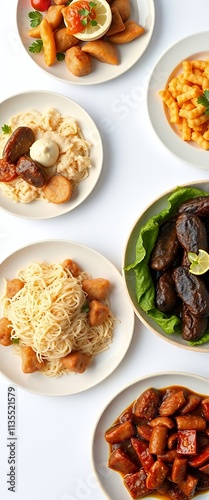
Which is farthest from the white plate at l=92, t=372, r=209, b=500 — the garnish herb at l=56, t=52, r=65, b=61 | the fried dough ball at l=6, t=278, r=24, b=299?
the garnish herb at l=56, t=52, r=65, b=61

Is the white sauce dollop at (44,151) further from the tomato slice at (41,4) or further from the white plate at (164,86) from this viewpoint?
the tomato slice at (41,4)

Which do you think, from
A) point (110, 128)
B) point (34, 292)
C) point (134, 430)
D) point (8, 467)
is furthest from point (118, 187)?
point (8, 467)

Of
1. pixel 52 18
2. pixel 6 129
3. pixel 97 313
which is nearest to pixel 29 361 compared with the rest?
pixel 97 313

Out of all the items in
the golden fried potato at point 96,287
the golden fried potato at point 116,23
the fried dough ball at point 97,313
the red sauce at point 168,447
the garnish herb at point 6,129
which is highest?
the golden fried potato at point 116,23

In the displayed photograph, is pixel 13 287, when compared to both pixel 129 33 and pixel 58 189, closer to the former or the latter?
pixel 58 189

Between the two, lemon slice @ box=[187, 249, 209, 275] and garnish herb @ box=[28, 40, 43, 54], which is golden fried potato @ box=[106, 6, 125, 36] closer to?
garnish herb @ box=[28, 40, 43, 54]

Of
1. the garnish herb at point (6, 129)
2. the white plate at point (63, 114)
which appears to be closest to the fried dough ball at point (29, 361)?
the white plate at point (63, 114)
